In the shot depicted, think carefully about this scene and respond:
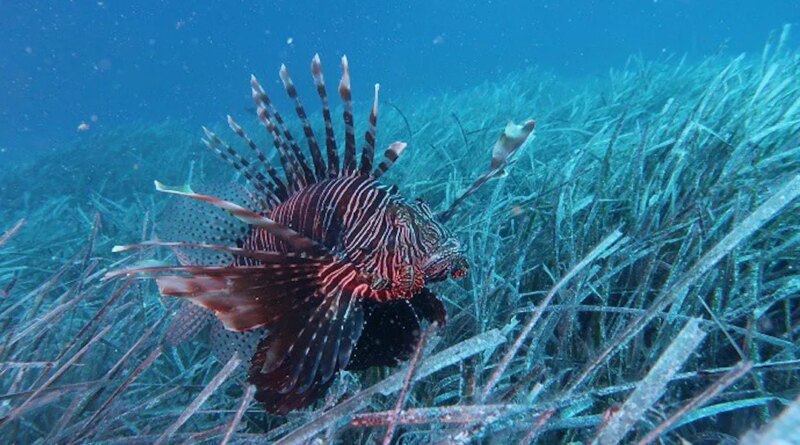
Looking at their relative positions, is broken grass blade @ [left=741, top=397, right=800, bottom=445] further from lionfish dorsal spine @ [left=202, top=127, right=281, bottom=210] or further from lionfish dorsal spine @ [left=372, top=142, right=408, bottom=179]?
lionfish dorsal spine @ [left=202, top=127, right=281, bottom=210]

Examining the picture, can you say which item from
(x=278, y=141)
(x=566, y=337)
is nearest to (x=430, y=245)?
(x=566, y=337)

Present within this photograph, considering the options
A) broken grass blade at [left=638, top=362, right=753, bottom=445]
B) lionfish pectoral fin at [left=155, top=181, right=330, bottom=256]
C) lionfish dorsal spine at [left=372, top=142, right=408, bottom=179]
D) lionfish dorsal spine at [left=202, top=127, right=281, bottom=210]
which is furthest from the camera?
lionfish dorsal spine at [left=202, top=127, right=281, bottom=210]

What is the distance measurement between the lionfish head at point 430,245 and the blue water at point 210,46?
2503 inches

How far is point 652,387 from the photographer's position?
1326 millimetres

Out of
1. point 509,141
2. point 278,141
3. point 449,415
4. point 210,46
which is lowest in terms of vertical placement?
point 449,415

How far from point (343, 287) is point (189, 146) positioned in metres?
10.7

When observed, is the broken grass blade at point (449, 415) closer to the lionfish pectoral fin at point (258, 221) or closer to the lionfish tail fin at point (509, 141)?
the lionfish pectoral fin at point (258, 221)

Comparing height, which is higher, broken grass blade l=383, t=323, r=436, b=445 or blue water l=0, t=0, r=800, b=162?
blue water l=0, t=0, r=800, b=162

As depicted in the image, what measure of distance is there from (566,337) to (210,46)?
101376mm

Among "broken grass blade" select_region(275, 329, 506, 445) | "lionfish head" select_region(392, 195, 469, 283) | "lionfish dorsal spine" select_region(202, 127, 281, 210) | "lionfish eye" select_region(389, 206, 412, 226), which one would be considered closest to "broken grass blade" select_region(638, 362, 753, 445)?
"broken grass blade" select_region(275, 329, 506, 445)

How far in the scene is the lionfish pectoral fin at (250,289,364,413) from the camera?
2.14m

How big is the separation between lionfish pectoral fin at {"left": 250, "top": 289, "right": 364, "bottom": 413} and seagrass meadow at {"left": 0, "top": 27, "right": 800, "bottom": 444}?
4.1 inches

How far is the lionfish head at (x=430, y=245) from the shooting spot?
6.73 feet

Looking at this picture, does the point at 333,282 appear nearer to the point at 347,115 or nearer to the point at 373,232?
the point at 373,232
